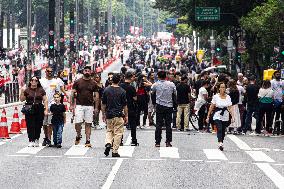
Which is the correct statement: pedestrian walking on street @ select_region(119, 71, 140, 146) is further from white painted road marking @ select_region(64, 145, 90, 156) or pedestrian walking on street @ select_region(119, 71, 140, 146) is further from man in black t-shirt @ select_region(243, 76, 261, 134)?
man in black t-shirt @ select_region(243, 76, 261, 134)

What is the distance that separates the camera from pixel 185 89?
107ft

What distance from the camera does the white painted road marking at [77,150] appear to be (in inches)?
881

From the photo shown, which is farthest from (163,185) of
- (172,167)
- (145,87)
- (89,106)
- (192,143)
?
(145,87)

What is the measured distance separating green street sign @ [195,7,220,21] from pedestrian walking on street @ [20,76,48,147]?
39.4 metres

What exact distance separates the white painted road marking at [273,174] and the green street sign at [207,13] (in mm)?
43104

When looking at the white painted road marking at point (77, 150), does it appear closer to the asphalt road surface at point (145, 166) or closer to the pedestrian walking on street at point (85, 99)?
the asphalt road surface at point (145, 166)

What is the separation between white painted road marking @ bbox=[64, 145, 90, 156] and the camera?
22.4 m

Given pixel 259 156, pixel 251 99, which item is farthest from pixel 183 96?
pixel 259 156

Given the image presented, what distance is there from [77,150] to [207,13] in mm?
41331

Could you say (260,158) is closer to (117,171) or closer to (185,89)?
(117,171)

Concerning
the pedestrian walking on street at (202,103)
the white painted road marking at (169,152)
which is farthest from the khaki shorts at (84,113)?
the pedestrian walking on street at (202,103)

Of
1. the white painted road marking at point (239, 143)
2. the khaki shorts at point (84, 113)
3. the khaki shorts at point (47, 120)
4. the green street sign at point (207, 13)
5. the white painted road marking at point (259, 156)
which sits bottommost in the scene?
the white painted road marking at point (239, 143)

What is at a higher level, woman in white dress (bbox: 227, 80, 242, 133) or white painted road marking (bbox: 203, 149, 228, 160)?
woman in white dress (bbox: 227, 80, 242, 133)

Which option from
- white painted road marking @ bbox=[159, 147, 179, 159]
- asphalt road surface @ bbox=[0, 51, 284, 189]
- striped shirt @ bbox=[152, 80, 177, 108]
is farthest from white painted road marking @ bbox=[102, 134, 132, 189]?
striped shirt @ bbox=[152, 80, 177, 108]
